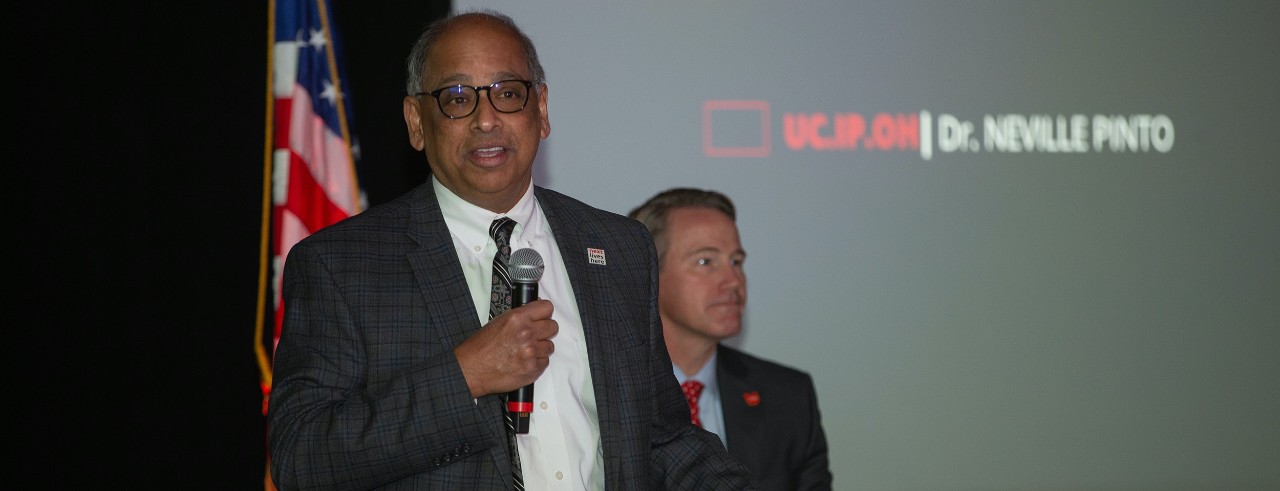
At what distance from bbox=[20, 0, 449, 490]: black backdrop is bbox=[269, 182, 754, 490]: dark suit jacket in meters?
2.90

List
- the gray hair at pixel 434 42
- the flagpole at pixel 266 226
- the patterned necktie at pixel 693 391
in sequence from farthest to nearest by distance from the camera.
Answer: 1. the flagpole at pixel 266 226
2. the patterned necktie at pixel 693 391
3. the gray hair at pixel 434 42

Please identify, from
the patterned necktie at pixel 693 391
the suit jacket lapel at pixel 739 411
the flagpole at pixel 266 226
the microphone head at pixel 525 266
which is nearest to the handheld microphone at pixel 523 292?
the microphone head at pixel 525 266

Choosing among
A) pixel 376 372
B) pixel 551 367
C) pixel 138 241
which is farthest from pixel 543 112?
pixel 138 241

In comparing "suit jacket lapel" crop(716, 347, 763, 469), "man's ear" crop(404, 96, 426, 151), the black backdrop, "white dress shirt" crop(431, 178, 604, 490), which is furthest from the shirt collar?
the black backdrop

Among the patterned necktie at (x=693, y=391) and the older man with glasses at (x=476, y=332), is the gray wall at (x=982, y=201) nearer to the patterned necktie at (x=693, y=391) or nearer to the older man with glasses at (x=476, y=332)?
the patterned necktie at (x=693, y=391)

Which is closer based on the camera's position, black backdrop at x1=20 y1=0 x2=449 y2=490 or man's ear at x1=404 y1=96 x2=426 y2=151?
man's ear at x1=404 y1=96 x2=426 y2=151

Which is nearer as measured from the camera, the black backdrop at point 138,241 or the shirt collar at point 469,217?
the shirt collar at point 469,217

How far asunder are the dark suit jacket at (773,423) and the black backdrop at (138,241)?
2080 mm

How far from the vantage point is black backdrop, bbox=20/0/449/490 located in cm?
432

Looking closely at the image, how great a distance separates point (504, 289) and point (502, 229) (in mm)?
139

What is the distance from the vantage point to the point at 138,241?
4.46 m

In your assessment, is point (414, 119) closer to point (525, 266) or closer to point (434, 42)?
point (434, 42)

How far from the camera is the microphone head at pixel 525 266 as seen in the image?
1.78 m

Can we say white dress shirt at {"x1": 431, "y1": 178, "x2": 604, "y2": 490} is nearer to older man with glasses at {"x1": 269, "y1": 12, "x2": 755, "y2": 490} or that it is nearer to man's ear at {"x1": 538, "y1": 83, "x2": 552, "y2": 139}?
older man with glasses at {"x1": 269, "y1": 12, "x2": 755, "y2": 490}
